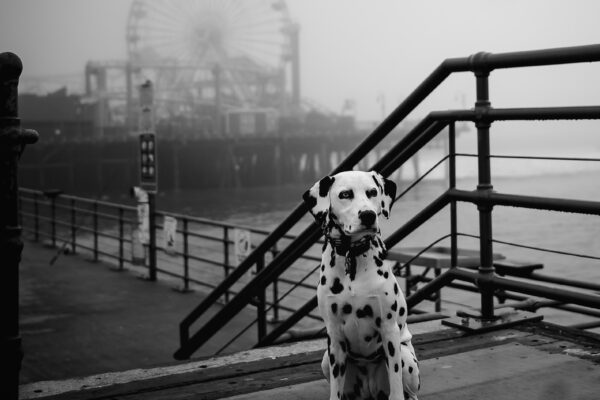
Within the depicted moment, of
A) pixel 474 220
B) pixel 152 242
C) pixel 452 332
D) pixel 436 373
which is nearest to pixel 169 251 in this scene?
pixel 152 242

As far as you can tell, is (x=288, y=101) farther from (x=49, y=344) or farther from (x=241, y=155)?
(x=49, y=344)

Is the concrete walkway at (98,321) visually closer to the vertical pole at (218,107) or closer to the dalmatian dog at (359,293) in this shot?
the dalmatian dog at (359,293)

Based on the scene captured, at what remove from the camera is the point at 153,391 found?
3.89 meters

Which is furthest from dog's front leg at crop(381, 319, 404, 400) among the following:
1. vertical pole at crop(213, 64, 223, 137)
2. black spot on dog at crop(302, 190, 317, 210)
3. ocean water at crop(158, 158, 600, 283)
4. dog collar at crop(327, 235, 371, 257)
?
vertical pole at crop(213, 64, 223, 137)

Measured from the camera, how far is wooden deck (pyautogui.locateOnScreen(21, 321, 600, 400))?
3549mm

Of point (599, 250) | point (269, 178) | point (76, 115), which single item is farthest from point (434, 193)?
point (599, 250)

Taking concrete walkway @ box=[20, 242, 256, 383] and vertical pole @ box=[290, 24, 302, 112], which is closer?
concrete walkway @ box=[20, 242, 256, 383]

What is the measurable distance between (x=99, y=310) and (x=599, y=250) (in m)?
26.7

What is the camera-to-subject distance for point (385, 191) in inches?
119

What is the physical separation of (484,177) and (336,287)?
5.39ft

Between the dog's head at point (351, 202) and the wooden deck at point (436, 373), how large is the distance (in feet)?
3.11

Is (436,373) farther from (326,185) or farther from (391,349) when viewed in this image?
(326,185)

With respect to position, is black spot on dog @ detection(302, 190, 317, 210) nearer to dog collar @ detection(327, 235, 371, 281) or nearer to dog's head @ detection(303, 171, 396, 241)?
dog's head @ detection(303, 171, 396, 241)

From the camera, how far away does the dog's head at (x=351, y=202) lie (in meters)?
2.86
